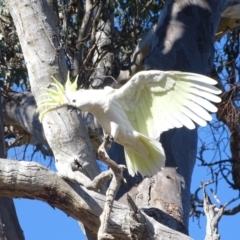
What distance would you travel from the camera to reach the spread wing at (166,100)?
2910 mm

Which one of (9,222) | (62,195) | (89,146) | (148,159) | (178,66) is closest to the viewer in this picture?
(62,195)

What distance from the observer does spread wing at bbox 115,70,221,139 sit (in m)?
2.91

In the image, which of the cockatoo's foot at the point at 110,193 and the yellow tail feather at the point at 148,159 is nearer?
the cockatoo's foot at the point at 110,193

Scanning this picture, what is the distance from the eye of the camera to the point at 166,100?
301cm

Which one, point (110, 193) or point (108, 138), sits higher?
point (108, 138)

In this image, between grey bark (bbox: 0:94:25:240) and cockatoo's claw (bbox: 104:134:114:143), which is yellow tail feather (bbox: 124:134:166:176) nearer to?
cockatoo's claw (bbox: 104:134:114:143)

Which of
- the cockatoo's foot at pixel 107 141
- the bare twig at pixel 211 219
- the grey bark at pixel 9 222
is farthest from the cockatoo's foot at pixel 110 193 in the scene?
the grey bark at pixel 9 222

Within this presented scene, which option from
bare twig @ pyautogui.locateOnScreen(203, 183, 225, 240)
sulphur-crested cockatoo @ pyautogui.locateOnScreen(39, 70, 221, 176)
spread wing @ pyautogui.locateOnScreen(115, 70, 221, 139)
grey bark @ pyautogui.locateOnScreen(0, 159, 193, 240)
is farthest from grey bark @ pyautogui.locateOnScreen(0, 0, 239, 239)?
spread wing @ pyautogui.locateOnScreen(115, 70, 221, 139)

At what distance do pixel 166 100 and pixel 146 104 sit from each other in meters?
0.09

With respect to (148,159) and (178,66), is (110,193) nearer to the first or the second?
(148,159)

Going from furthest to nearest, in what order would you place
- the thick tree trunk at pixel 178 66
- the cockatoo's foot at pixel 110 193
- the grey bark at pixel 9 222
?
the thick tree trunk at pixel 178 66 < the grey bark at pixel 9 222 < the cockatoo's foot at pixel 110 193

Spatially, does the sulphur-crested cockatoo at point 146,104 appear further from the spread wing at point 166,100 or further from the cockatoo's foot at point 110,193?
the cockatoo's foot at point 110,193

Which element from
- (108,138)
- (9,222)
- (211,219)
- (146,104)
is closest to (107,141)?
(108,138)

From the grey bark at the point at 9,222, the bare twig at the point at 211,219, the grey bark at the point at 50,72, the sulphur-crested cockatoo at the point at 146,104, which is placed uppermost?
the grey bark at the point at 50,72
